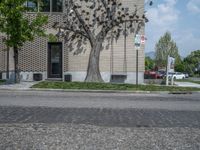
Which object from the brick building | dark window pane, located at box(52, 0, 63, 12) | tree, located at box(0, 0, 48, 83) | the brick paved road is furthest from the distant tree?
the brick paved road

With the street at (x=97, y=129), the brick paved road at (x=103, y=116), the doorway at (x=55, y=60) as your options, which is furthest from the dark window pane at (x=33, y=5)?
the brick paved road at (x=103, y=116)

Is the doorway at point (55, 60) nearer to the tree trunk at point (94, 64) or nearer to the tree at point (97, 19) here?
the tree at point (97, 19)

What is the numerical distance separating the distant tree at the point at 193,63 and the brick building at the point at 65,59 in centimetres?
6814

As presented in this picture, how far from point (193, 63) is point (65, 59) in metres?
78.0

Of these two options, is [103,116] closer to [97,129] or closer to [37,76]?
[97,129]

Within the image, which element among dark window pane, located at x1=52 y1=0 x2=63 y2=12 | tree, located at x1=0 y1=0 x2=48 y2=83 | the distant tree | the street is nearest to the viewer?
the street

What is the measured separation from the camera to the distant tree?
99.3 metres

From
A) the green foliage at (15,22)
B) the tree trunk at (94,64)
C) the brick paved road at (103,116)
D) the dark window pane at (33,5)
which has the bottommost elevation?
the brick paved road at (103,116)

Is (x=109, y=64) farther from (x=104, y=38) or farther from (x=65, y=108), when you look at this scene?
(x=65, y=108)

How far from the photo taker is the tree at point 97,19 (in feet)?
93.9

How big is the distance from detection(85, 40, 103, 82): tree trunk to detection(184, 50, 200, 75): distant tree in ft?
230

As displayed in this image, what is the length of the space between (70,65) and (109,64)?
2.43 metres

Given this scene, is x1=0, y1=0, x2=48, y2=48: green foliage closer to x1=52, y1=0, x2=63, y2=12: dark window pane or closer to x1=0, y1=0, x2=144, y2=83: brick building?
x1=0, y1=0, x2=144, y2=83: brick building

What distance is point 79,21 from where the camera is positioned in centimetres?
2850
